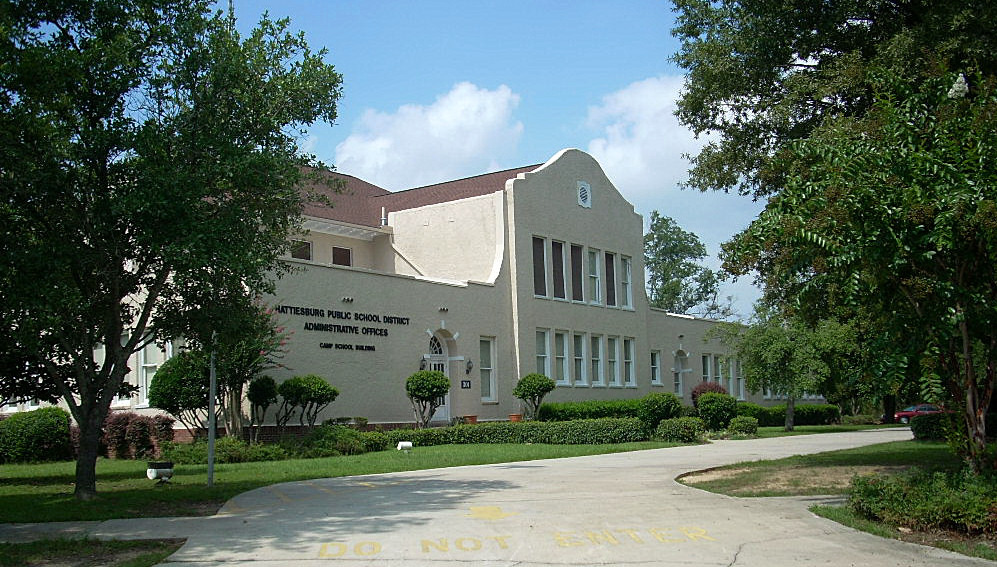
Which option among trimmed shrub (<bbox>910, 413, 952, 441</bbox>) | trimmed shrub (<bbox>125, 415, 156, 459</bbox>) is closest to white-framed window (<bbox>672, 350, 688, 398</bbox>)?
trimmed shrub (<bbox>910, 413, 952, 441</bbox>)

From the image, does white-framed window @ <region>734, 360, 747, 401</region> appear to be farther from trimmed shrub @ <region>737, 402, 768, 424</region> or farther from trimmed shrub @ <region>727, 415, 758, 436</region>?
trimmed shrub @ <region>727, 415, 758, 436</region>

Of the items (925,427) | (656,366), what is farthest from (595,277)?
(925,427)

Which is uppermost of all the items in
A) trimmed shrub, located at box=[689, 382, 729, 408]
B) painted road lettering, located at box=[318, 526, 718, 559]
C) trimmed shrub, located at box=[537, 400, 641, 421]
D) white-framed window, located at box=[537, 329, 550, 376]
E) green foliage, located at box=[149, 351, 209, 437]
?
white-framed window, located at box=[537, 329, 550, 376]

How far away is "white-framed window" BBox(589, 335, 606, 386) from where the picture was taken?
37.6m

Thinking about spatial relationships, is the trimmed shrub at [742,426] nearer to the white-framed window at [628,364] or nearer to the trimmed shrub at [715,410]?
the trimmed shrub at [715,410]

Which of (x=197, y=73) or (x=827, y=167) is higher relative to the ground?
(x=197, y=73)

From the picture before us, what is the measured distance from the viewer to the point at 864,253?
10719 mm

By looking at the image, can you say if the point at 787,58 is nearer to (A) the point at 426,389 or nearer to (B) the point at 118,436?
(A) the point at 426,389

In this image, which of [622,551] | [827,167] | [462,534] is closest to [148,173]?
[462,534]

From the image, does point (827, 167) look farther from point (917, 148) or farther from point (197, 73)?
point (197, 73)

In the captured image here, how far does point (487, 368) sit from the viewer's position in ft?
107

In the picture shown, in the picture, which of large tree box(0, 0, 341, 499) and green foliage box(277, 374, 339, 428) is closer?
large tree box(0, 0, 341, 499)

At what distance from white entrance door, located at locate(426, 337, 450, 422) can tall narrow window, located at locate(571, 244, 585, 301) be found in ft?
26.0

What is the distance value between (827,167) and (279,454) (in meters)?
14.9
